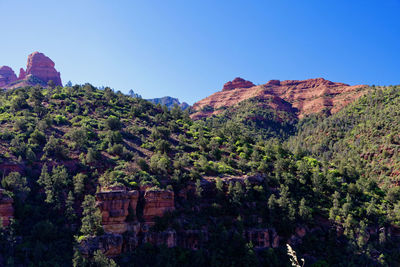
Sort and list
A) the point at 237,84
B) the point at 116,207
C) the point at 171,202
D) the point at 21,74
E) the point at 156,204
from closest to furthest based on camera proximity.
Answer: the point at 116,207 < the point at 156,204 < the point at 171,202 < the point at 21,74 < the point at 237,84

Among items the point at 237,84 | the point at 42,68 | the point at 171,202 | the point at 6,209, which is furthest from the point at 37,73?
the point at 171,202

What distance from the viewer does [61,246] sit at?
29.2 m

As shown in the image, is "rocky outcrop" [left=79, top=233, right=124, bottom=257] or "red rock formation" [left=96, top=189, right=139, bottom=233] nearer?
"rocky outcrop" [left=79, top=233, right=124, bottom=257]

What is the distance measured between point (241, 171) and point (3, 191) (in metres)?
31.4

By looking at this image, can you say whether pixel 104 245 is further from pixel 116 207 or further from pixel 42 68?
pixel 42 68

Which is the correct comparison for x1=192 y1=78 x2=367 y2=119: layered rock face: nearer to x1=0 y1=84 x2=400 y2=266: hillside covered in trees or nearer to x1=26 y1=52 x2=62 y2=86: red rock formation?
x1=0 y1=84 x2=400 y2=266: hillside covered in trees

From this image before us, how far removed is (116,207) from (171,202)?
22.4 ft

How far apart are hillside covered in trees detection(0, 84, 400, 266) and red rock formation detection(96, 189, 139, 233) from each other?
117 mm

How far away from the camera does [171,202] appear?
34.8 m

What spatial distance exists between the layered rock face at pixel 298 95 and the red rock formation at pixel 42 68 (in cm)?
7835

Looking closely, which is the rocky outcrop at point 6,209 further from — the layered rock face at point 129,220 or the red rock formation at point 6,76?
the red rock formation at point 6,76

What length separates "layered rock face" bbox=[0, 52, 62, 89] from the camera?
449 ft

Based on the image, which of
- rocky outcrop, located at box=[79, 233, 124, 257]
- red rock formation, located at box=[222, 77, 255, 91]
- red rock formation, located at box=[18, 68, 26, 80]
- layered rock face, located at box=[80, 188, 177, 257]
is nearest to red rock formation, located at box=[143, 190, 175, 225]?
layered rock face, located at box=[80, 188, 177, 257]

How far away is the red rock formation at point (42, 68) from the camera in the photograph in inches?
5502
